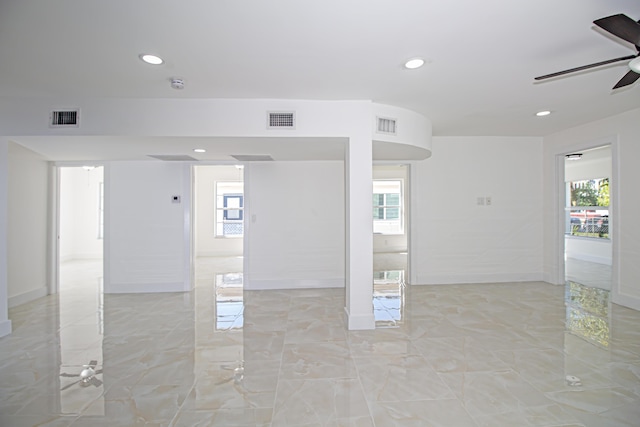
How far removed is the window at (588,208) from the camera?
7.32 meters

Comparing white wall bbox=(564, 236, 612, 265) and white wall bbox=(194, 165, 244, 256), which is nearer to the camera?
white wall bbox=(564, 236, 612, 265)

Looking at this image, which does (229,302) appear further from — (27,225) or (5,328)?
(27,225)

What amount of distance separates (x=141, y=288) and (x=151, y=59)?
377cm

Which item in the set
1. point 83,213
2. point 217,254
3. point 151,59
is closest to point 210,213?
point 217,254

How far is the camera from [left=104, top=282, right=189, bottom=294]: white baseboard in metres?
4.94

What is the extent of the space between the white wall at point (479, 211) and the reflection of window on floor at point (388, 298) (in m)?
0.56

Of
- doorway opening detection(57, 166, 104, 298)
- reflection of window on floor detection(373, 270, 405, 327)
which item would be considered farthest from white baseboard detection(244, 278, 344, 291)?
doorway opening detection(57, 166, 104, 298)

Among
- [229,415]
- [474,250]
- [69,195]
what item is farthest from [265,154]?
[69,195]

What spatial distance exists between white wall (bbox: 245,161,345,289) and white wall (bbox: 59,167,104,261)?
5.80 meters

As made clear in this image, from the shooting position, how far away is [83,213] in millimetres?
8430

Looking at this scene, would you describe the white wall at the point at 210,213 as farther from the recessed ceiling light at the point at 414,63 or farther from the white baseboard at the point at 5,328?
the recessed ceiling light at the point at 414,63

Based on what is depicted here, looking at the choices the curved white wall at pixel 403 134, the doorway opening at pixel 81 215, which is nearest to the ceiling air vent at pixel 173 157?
the curved white wall at pixel 403 134

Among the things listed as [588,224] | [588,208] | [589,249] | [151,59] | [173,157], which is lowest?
[589,249]

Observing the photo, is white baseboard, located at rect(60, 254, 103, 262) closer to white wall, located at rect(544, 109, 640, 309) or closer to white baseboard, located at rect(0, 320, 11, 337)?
white baseboard, located at rect(0, 320, 11, 337)
